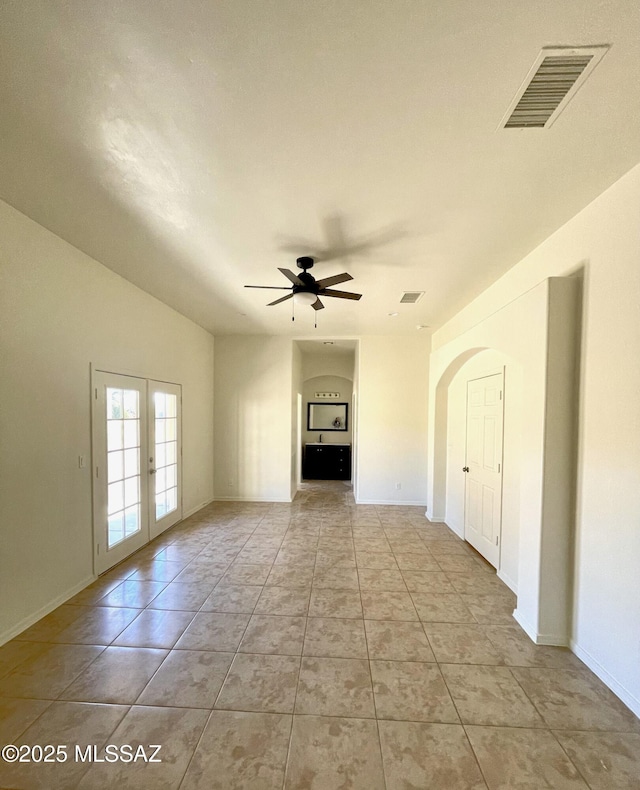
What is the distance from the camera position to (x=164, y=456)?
14.5ft

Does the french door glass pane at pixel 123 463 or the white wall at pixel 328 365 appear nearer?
the french door glass pane at pixel 123 463

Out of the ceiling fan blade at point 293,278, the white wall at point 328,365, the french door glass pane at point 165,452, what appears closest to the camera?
the ceiling fan blade at point 293,278

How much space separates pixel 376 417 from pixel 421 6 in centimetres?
514

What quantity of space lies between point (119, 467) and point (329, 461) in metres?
5.26

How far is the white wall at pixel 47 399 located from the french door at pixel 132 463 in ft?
0.47

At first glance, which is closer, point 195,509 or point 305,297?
point 305,297

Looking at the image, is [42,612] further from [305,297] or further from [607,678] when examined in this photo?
[607,678]

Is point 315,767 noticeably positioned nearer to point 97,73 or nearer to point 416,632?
point 416,632

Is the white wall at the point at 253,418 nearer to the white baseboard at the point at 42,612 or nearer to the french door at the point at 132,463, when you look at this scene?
the french door at the point at 132,463

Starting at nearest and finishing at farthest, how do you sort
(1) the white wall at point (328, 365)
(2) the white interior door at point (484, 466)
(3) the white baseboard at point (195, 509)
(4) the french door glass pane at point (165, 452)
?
(2) the white interior door at point (484, 466), (4) the french door glass pane at point (165, 452), (3) the white baseboard at point (195, 509), (1) the white wall at point (328, 365)

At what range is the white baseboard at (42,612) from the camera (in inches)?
89.7

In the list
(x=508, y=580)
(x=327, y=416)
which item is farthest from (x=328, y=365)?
(x=508, y=580)

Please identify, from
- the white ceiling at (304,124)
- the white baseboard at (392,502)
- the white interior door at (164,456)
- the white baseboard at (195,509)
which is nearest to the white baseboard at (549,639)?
the white ceiling at (304,124)

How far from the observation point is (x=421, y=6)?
108 centimetres
